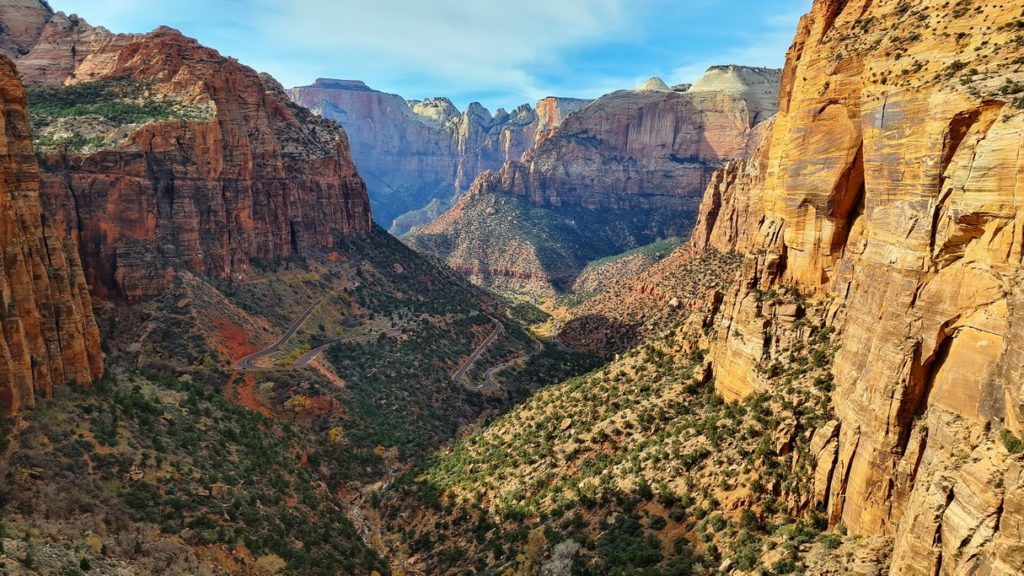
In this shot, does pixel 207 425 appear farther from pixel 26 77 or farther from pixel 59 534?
pixel 26 77

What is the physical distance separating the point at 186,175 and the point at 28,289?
4813 cm

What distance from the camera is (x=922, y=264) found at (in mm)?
24859

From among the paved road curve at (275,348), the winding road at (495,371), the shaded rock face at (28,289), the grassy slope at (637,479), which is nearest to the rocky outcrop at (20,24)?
the paved road curve at (275,348)

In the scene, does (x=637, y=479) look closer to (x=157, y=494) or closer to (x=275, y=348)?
(x=157, y=494)

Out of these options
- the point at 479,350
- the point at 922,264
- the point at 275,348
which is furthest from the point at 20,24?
the point at 922,264

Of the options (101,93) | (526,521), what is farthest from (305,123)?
(526,521)

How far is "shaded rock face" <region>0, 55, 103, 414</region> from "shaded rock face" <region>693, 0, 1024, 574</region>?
47.5 metres

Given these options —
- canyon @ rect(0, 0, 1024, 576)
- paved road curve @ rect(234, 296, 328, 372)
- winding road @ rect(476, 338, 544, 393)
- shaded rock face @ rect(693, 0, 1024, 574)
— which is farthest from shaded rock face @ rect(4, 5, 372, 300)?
shaded rock face @ rect(693, 0, 1024, 574)

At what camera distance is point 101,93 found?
82.3m

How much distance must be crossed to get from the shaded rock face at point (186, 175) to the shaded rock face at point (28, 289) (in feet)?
83.6

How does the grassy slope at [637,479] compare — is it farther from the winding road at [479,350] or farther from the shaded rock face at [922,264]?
the winding road at [479,350]

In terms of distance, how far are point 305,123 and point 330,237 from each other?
84.5ft

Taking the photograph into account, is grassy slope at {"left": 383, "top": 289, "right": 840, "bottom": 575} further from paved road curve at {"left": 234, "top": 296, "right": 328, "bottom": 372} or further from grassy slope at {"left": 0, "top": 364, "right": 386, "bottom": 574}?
paved road curve at {"left": 234, "top": 296, "right": 328, "bottom": 372}

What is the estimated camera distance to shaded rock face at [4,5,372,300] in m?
71.2
